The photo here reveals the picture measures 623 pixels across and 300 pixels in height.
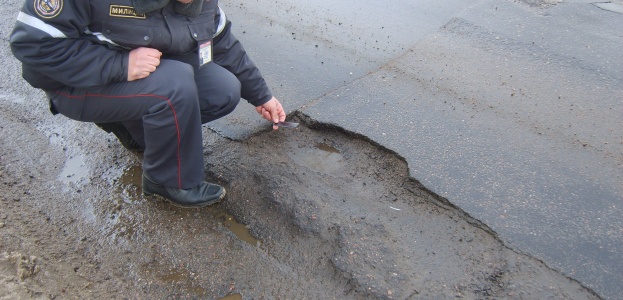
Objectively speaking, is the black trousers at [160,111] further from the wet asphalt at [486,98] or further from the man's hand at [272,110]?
the wet asphalt at [486,98]

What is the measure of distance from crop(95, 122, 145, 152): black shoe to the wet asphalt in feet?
1.74

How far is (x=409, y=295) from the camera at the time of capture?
2.26 m

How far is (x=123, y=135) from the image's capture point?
300cm

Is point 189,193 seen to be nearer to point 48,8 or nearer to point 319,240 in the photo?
point 319,240

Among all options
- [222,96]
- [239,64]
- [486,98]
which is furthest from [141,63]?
[486,98]

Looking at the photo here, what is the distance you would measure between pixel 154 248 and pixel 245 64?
111 cm

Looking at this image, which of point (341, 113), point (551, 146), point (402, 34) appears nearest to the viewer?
point (551, 146)

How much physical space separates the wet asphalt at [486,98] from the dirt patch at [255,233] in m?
0.18

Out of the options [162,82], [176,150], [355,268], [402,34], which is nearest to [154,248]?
[176,150]

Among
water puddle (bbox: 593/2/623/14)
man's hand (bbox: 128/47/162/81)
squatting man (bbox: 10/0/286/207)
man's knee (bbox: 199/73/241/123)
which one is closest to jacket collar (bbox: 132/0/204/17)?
squatting man (bbox: 10/0/286/207)

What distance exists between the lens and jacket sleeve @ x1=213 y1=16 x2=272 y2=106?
9.24 ft

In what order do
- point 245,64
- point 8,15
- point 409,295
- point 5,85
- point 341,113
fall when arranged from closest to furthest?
point 409,295 < point 245,64 < point 341,113 < point 5,85 < point 8,15

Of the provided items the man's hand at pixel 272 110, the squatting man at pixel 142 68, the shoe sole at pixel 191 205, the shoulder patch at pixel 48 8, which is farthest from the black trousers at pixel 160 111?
the man's hand at pixel 272 110

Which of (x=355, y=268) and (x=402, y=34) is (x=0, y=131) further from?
(x=402, y=34)
